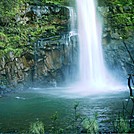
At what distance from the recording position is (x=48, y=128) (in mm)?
10711

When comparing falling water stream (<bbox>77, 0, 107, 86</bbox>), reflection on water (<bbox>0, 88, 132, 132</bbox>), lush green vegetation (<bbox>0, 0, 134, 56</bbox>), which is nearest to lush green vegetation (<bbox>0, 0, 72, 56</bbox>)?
lush green vegetation (<bbox>0, 0, 134, 56</bbox>)

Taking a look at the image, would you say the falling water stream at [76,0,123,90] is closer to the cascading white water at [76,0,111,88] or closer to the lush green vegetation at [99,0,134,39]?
the cascading white water at [76,0,111,88]

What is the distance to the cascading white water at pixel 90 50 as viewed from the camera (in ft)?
91.7

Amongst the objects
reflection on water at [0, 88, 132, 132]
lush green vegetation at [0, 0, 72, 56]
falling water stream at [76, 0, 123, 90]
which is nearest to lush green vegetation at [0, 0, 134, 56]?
lush green vegetation at [0, 0, 72, 56]

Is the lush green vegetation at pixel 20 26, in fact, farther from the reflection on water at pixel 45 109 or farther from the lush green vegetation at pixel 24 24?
the reflection on water at pixel 45 109

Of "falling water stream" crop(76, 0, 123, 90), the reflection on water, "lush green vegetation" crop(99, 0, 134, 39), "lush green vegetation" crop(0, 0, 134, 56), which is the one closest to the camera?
the reflection on water

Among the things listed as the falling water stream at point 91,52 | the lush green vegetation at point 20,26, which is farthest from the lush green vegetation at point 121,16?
the lush green vegetation at point 20,26

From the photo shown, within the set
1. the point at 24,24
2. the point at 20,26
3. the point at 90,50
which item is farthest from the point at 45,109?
the point at 90,50

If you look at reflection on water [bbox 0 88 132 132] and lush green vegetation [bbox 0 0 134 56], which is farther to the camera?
lush green vegetation [bbox 0 0 134 56]

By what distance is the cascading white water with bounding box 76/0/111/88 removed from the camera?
28.0 m

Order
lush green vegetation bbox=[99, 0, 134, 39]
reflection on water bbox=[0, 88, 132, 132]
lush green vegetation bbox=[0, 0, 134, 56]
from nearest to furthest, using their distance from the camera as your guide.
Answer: reflection on water bbox=[0, 88, 132, 132] → lush green vegetation bbox=[0, 0, 134, 56] → lush green vegetation bbox=[99, 0, 134, 39]

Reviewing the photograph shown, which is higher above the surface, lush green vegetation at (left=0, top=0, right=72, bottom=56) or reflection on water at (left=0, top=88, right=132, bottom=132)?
lush green vegetation at (left=0, top=0, right=72, bottom=56)

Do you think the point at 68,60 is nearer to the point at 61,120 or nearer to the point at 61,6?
the point at 61,6

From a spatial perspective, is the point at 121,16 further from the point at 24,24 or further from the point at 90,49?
the point at 24,24
